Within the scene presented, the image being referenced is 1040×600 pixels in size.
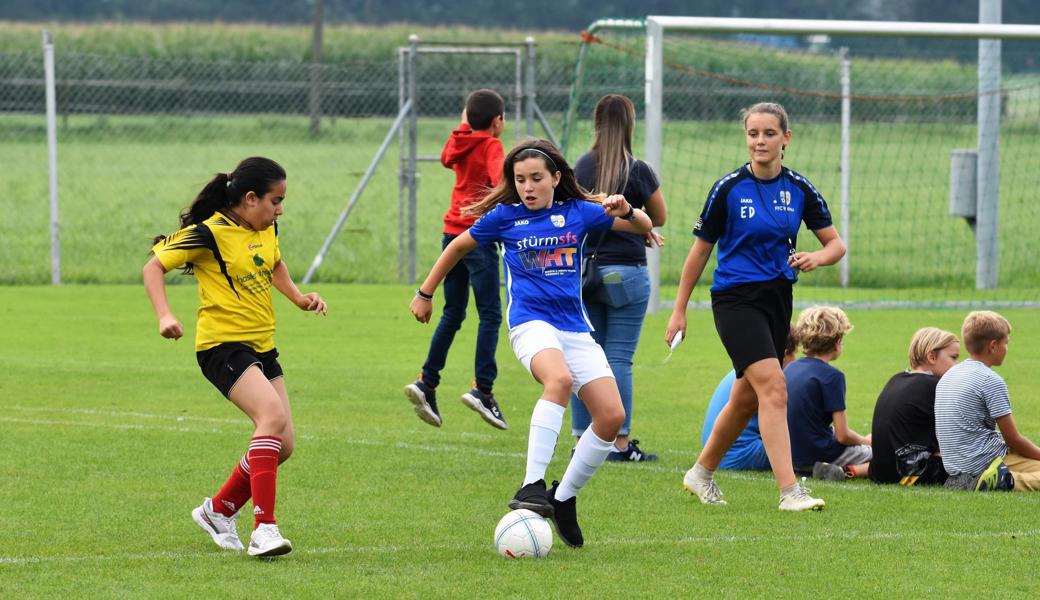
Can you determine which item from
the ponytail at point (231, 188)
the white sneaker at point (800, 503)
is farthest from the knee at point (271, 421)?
the white sneaker at point (800, 503)

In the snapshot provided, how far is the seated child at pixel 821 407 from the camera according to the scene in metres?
8.07

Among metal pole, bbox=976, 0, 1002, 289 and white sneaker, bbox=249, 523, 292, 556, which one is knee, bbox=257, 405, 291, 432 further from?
metal pole, bbox=976, 0, 1002, 289

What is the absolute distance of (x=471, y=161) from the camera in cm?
964

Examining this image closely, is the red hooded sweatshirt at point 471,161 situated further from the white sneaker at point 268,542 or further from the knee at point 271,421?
the white sneaker at point 268,542

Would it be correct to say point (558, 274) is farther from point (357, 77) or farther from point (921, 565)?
point (357, 77)

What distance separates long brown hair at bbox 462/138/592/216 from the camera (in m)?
6.60

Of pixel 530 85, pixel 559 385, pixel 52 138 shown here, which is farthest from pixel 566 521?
pixel 52 138

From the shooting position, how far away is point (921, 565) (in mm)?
5961

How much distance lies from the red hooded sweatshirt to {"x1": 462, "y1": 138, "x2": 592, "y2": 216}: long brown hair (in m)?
2.72

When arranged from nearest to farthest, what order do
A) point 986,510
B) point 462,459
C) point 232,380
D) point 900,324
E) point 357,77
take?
point 232,380 < point 986,510 < point 462,459 < point 900,324 < point 357,77

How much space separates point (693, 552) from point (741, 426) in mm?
1279

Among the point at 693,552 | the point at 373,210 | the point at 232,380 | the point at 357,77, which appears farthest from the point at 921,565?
the point at 357,77

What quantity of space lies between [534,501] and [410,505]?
120 cm

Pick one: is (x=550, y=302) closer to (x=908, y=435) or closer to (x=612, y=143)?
(x=612, y=143)
